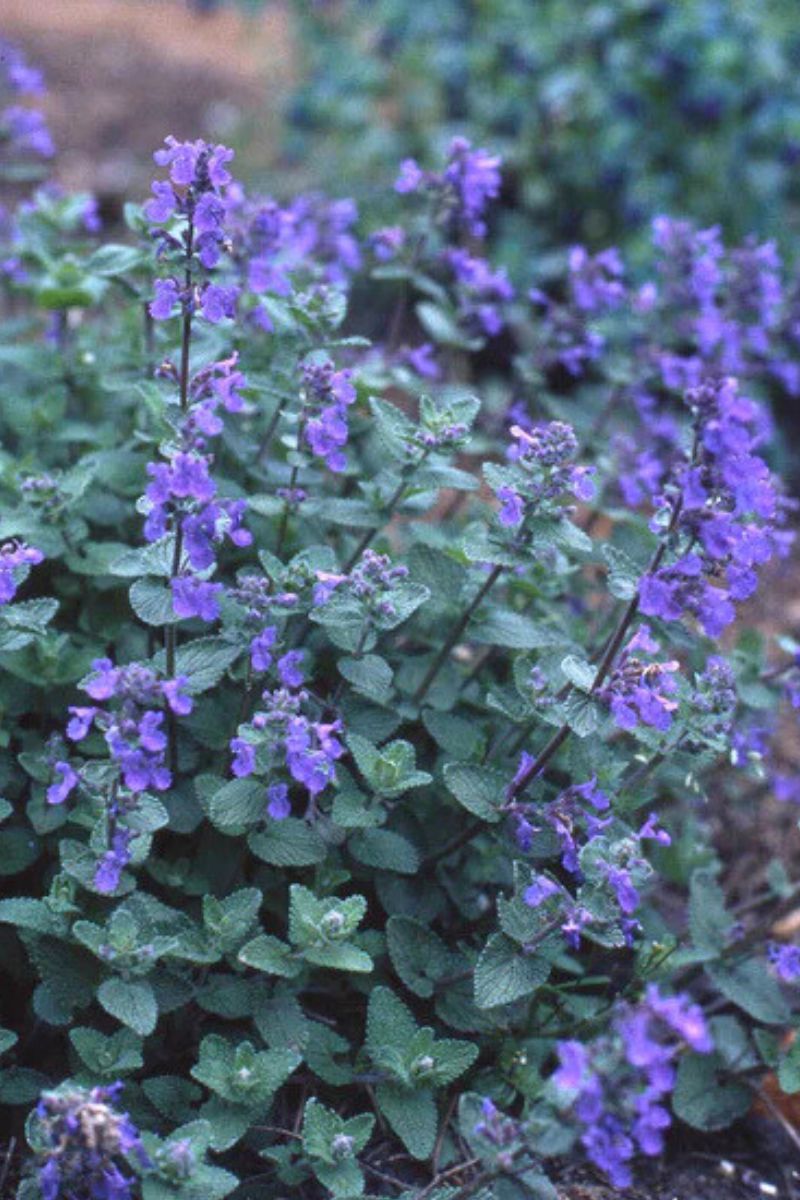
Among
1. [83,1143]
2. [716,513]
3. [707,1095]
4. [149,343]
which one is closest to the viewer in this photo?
[83,1143]

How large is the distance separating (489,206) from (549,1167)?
17.4 ft

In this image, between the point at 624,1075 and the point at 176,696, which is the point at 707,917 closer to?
→ the point at 624,1075

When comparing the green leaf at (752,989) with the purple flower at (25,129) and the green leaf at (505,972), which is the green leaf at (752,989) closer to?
the green leaf at (505,972)

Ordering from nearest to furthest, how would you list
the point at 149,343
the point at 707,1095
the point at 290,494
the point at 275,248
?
1. the point at 290,494
2. the point at 707,1095
3. the point at 275,248
4. the point at 149,343

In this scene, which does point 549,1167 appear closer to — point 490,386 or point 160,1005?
point 160,1005

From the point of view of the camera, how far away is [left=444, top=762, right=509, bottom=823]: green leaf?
308 centimetres

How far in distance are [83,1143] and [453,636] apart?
143 centimetres

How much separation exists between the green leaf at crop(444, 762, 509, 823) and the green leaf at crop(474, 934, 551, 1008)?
0.26 meters

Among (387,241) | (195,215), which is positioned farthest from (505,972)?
(387,241)

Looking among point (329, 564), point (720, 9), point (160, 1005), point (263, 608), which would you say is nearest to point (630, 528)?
point (329, 564)

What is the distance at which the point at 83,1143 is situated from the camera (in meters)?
2.40

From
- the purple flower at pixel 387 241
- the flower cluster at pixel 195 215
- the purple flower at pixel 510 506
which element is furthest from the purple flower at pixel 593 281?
the flower cluster at pixel 195 215

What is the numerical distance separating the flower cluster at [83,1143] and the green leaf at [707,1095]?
1484 millimetres

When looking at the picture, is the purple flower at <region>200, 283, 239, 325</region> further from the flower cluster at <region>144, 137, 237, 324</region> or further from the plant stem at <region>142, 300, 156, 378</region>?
the plant stem at <region>142, 300, 156, 378</region>
